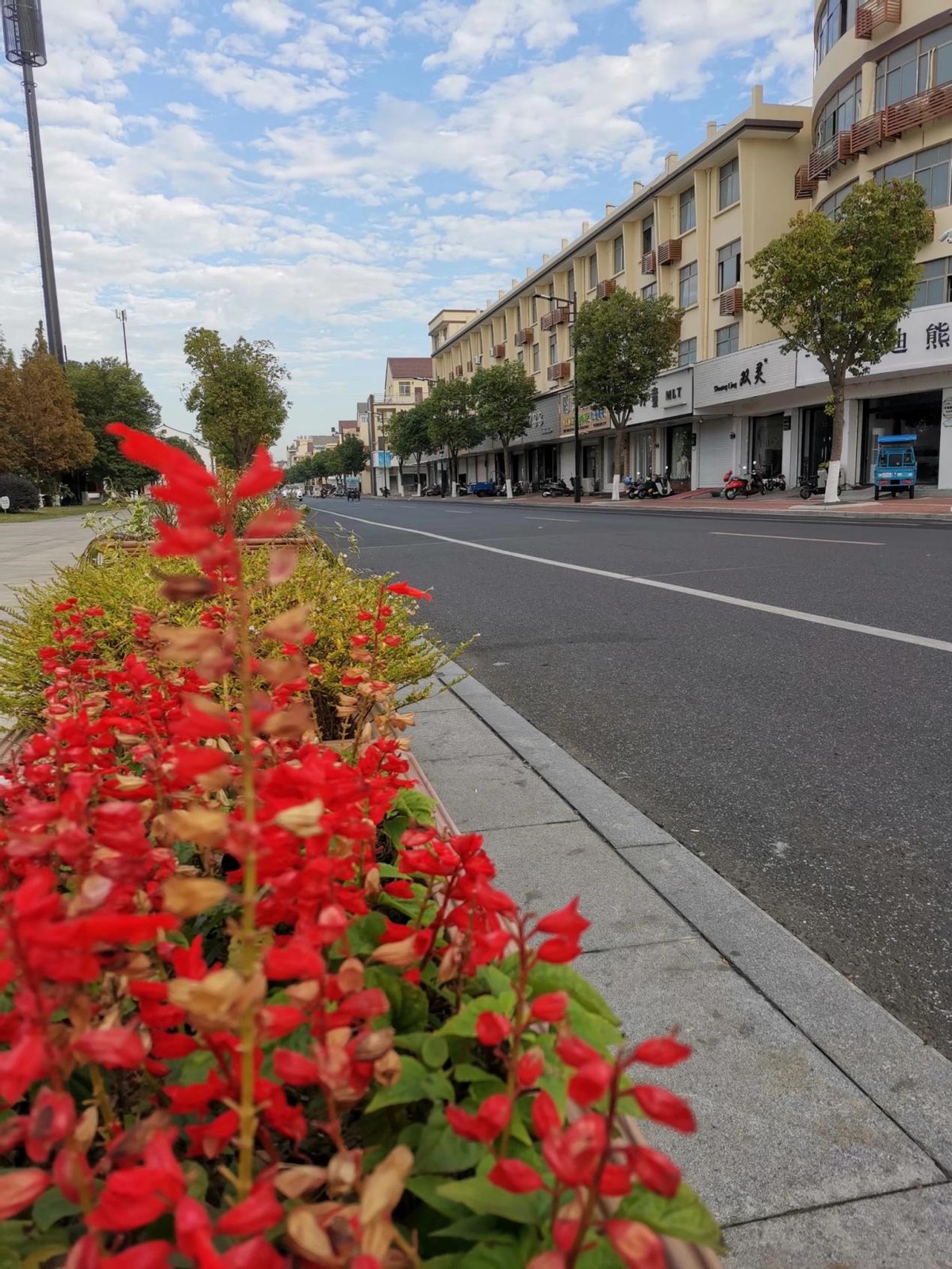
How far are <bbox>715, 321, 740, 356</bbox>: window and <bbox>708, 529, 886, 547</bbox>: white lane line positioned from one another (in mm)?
22158

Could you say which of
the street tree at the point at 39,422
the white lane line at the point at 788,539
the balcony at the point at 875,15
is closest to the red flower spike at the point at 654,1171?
the white lane line at the point at 788,539

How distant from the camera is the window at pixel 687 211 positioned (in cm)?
3884

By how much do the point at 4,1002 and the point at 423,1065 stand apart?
1.93 ft

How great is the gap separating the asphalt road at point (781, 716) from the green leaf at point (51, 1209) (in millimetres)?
1880

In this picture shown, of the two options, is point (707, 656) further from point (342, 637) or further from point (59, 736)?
point (59, 736)

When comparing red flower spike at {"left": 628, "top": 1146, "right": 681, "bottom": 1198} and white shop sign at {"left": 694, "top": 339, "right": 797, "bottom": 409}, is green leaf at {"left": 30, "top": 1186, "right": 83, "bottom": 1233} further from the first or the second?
white shop sign at {"left": 694, "top": 339, "right": 797, "bottom": 409}

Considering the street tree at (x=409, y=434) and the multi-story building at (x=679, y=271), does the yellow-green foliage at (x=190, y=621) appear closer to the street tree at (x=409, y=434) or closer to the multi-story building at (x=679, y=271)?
the multi-story building at (x=679, y=271)

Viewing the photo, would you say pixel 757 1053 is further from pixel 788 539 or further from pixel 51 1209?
pixel 788 539

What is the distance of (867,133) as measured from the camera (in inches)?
1120

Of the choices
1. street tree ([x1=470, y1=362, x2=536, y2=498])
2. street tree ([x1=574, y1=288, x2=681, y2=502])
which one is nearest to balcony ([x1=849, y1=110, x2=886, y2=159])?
street tree ([x1=574, y1=288, x2=681, y2=502])

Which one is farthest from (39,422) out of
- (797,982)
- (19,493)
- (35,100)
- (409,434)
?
(797,982)

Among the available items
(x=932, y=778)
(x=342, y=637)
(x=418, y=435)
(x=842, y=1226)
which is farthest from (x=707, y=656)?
(x=418, y=435)

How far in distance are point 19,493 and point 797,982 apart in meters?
42.6

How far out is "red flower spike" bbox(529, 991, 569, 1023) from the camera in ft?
2.74
